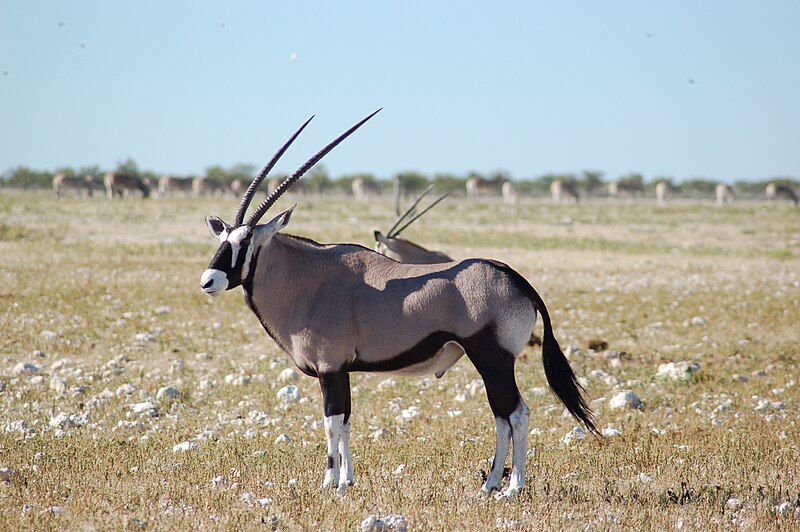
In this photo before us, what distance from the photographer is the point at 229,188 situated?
243ft

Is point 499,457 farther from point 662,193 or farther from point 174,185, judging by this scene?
point 662,193

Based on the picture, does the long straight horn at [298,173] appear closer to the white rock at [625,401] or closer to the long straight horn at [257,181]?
the long straight horn at [257,181]

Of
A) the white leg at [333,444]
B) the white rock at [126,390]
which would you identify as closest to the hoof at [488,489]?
the white leg at [333,444]

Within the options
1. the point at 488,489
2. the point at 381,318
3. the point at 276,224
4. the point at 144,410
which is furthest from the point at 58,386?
the point at 488,489

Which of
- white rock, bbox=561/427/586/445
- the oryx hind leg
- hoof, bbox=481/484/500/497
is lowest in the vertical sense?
white rock, bbox=561/427/586/445

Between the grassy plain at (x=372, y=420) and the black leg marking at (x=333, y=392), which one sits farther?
the black leg marking at (x=333, y=392)

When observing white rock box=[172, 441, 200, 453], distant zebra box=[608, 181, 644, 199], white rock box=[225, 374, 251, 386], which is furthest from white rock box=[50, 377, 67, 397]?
distant zebra box=[608, 181, 644, 199]

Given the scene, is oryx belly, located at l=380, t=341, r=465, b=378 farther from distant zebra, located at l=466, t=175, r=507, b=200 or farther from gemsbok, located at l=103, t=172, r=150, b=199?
distant zebra, located at l=466, t=175, r=507, b=200

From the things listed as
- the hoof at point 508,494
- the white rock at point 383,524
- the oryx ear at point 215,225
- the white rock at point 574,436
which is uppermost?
the oryx ear at point 215,225

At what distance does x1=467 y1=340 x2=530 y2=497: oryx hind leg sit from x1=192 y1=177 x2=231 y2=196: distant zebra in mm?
67373

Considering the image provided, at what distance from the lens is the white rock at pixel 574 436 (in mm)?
8148

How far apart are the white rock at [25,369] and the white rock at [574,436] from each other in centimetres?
582

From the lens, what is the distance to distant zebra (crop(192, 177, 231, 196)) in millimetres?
72000

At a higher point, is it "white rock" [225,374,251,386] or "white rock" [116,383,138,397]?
"white rock" [116,383,138,397]
